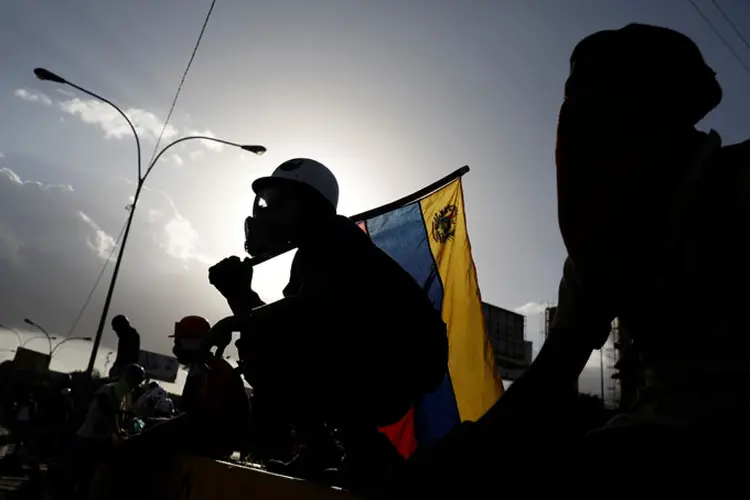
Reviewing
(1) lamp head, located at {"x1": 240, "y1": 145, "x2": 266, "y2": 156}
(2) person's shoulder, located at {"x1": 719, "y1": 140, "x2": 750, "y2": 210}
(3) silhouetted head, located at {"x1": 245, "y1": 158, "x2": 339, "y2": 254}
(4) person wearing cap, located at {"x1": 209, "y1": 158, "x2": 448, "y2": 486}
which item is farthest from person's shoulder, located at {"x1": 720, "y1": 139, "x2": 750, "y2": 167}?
(1) lamp head, located at {"x1": 240, "y1": 145, "x2": 266, "y2": 156}

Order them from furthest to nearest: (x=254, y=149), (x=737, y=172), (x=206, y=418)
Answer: (x=254, y=149)
(x=206, y=418)
(x=737, y=172)

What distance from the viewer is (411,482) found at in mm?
887

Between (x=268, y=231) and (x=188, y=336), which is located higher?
(x=268, y=231)

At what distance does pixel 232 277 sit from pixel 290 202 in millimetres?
460

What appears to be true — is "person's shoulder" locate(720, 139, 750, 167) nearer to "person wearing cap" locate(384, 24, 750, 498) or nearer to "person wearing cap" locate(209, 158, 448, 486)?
"person wearing cap" locate(384, 24, 750, 498)

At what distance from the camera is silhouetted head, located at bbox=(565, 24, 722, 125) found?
3.68 feet

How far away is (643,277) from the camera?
39.8 inches

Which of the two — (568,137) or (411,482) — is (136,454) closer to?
(411,482)

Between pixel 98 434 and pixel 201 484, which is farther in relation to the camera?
pixel 98 434

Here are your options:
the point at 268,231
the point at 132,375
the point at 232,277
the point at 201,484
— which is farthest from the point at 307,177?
the point at 132,375

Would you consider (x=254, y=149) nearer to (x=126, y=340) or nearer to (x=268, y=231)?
(x=126, y=340)

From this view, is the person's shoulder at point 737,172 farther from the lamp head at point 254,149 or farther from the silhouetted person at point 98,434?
the lamp head at point 254,149

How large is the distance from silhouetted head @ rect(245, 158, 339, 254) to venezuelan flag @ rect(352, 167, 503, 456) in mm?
2016

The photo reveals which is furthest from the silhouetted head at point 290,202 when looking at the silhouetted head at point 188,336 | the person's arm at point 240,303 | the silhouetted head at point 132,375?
the silhouetted head at point 132,375
